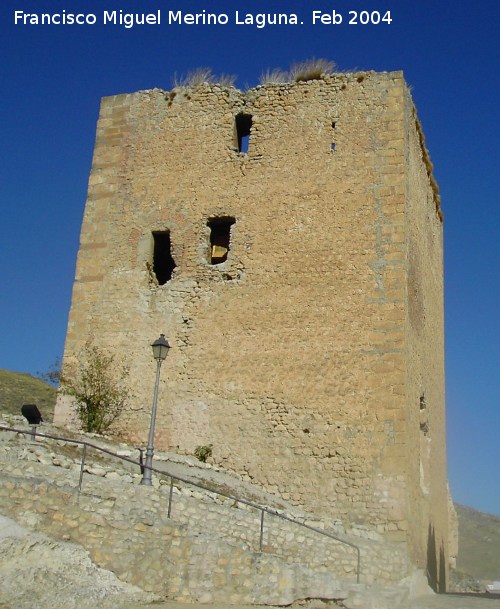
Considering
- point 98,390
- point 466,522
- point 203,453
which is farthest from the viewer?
point 466,522

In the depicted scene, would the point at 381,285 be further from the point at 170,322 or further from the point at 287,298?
the point at 170,322

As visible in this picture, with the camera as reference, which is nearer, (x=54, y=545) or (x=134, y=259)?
(x=54, y=545)

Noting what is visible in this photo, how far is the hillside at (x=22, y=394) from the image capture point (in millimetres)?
24828

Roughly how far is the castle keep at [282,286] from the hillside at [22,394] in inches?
367

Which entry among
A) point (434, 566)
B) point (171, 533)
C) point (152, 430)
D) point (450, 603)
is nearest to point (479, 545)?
point (434, 566)

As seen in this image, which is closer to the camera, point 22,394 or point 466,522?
point 22,394

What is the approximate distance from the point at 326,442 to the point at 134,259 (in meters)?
5.28

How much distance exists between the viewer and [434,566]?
15.2 metres

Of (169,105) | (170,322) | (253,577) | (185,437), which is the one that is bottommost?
(253,577)

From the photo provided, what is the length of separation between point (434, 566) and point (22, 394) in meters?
16.9

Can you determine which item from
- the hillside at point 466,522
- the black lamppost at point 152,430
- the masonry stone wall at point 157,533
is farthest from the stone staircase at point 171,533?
the hillside at point 466,522

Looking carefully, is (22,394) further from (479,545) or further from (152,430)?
(479,545)

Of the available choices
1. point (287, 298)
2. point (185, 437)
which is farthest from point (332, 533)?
point (287, 298)

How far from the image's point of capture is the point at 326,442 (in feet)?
42.8
